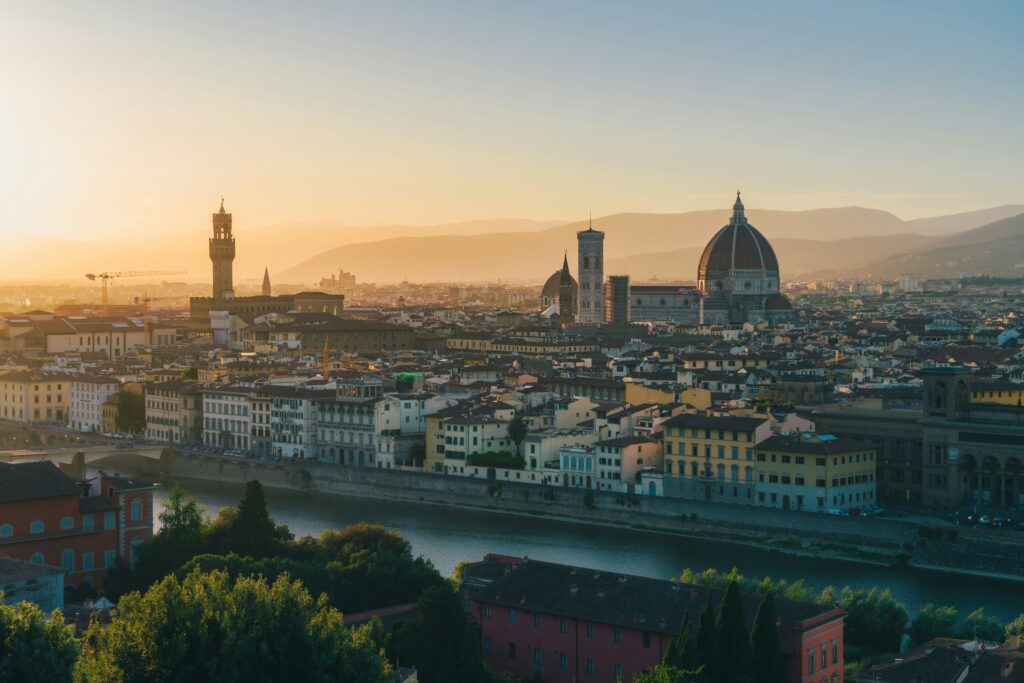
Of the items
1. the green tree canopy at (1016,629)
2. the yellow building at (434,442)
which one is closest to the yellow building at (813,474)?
the yellow building at (434,442)

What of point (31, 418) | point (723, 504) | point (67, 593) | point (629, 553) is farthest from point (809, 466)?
point (31, 418)

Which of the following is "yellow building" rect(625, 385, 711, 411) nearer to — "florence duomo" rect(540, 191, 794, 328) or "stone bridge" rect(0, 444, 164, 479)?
"stone bridge" rect(0, 444, 164, 479)

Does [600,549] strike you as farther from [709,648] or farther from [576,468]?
[709,648]

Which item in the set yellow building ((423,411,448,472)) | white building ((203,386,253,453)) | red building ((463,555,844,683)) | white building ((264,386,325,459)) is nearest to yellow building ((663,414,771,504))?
yellow building ((423,411,448,472))

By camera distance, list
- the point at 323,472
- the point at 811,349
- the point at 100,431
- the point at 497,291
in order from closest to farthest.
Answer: the point at 323,472 → the point at 100,431 → the point at 811,349 → the point at 497,291

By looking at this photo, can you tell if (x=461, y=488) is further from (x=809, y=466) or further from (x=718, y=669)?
(x=718, y=669)

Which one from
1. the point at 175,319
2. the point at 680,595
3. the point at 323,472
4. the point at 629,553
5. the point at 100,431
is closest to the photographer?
the point at 680,595

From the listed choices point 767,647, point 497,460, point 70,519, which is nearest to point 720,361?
point 497,460
